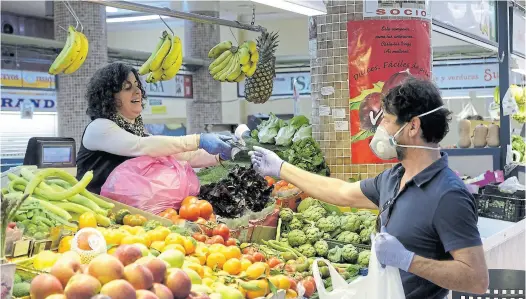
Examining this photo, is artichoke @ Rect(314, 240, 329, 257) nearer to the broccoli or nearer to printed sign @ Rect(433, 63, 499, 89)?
the broccoli

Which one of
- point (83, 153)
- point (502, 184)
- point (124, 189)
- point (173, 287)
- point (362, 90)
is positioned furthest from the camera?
point (502, 184)

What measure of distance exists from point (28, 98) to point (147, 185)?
28.0 ft

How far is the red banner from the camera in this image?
577 centimetres

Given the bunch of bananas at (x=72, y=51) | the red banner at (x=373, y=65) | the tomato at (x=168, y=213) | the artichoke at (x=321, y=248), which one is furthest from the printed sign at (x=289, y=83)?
the tomato at (x=168, y=213)

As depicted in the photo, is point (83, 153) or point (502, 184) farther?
point (502, 184)

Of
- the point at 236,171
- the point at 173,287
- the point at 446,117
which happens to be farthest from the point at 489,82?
the point at 173,287

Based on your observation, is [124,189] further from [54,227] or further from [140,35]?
[140,35]

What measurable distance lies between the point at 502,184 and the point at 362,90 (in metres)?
2.10

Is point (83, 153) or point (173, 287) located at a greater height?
point (83, 153)


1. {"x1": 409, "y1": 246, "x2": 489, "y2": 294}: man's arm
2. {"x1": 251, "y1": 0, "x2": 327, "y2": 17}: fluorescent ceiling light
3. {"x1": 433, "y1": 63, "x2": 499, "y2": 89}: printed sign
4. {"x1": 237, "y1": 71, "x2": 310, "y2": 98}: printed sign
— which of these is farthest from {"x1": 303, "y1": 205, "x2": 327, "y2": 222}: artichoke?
{"x1": 237, "y1": 71, "x2": 310, "y2": 98}: printed sign

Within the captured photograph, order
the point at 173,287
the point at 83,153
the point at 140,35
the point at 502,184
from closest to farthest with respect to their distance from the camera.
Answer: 1. the point at 173,287
2. the point at 83,153
3. the point at 502,184
4. the point at 140,35

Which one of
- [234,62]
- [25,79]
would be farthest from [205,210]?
[25,79]

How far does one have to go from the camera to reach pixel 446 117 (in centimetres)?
314

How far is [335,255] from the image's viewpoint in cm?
434
